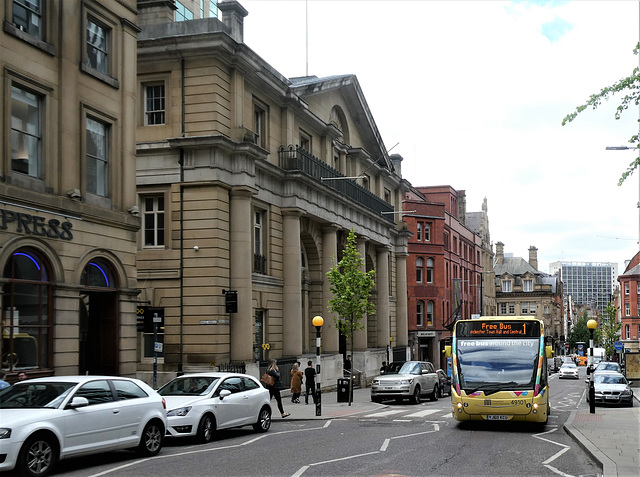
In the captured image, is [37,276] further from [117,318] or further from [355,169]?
[355,169]

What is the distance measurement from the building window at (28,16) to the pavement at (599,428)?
499 inches

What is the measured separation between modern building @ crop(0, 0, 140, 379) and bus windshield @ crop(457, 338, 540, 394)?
9.85 m

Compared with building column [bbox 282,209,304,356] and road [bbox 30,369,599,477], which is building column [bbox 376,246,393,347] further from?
road [bbox 30,369,599,477]

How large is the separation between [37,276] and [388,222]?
33771mm

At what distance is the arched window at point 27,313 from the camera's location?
19.2 metres

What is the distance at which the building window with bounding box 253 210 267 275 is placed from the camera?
34.3m

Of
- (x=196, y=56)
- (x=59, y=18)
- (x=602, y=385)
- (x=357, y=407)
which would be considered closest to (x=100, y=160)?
(x=59, y=18)

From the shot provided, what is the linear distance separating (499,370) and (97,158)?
12469 mm

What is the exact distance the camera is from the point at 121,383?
14805 mm

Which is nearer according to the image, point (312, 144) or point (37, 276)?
point (37, 276)

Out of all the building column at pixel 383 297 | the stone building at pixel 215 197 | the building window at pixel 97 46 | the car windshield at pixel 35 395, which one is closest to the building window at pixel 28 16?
the building window at pixel 97 46

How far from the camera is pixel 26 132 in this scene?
66.2 ft

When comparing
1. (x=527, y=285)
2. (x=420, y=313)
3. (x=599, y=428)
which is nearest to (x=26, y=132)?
(x=599, y=428)

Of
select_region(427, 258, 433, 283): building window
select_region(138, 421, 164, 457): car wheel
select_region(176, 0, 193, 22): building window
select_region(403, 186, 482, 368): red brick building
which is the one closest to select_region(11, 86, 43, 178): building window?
select_region(138, 421, 164, 457): car wheel
